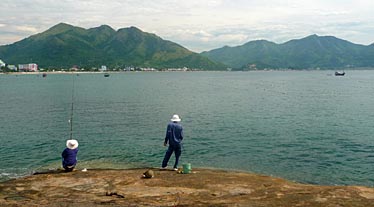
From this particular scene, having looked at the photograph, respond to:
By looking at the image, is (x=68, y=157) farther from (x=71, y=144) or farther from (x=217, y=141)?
(x=217, y=141)

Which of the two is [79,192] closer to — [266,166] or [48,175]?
[48,175]

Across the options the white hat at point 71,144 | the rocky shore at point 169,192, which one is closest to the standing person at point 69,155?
the white hat at point 71,144

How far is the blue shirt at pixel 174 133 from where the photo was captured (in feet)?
55.9

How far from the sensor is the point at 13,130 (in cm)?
3684

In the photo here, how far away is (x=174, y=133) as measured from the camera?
674 inches

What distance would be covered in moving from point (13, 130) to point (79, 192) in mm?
27396

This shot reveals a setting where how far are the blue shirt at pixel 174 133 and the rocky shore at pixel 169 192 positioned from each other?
5.82 ft

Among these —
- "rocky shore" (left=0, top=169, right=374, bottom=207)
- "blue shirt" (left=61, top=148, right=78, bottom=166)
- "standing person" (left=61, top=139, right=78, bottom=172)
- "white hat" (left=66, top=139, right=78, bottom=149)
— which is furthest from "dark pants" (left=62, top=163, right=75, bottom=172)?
"white hat" (left=66, top=139, right=78, bottom=149)

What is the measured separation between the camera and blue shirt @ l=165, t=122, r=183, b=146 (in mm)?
17031

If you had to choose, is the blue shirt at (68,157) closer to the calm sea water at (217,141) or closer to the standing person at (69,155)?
the standing person at (69,155)

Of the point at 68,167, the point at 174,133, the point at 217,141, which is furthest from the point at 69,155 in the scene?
the point at 217,141

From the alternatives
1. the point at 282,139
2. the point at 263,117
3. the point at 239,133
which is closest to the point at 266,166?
the point at 282,139

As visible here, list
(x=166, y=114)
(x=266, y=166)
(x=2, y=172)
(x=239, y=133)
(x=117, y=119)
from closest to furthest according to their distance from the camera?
(x=2, y=172), (x=266, y=166), (x=239, y=133), (x=117, y=119), (x=166, y=114)

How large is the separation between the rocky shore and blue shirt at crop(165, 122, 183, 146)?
1.77 meters
